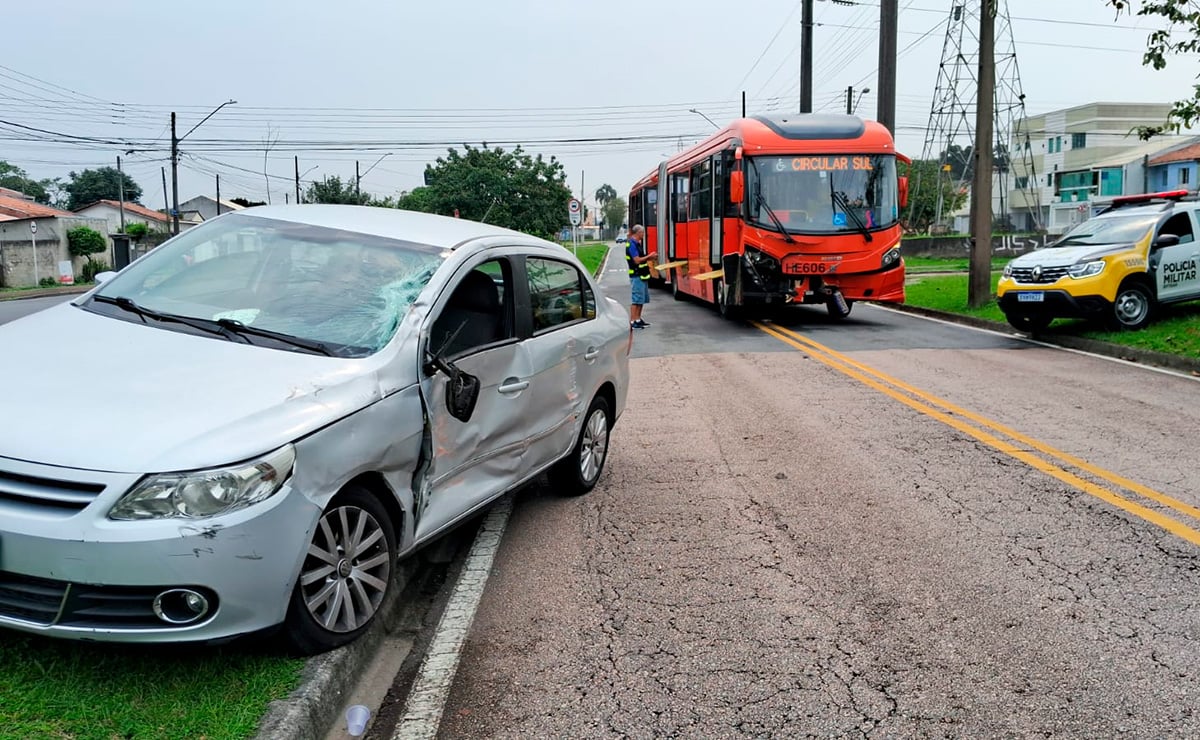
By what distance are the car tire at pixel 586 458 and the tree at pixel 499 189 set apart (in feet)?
200

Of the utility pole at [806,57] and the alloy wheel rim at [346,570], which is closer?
the alloy wheel rim at [346,570]

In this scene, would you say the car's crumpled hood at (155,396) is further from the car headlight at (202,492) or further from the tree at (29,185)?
the tree at (29,185)

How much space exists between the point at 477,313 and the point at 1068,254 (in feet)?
38.7

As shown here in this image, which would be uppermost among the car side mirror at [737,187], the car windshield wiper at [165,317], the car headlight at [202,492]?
the car side mirror at [737,187]

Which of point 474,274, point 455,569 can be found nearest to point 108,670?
point 455,569

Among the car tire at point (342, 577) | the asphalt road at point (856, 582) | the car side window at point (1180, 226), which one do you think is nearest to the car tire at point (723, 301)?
the car side window at point (1180, 226)

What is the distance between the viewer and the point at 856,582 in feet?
16.0

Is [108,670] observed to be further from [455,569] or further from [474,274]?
[474,274]

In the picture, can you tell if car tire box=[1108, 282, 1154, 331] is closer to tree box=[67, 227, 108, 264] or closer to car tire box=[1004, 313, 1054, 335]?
car tire box=[1004, 313, 1054, 335]

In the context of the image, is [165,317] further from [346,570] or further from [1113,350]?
[1113,350]

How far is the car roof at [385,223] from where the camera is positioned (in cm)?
512

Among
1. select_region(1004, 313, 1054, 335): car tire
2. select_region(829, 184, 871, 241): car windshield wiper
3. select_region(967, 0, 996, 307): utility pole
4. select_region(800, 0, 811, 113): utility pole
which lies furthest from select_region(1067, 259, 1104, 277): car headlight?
select_region(800, 0, 811, 113): utility pole

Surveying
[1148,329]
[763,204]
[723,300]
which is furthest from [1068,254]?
[723,300]

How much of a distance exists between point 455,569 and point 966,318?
592 inches
